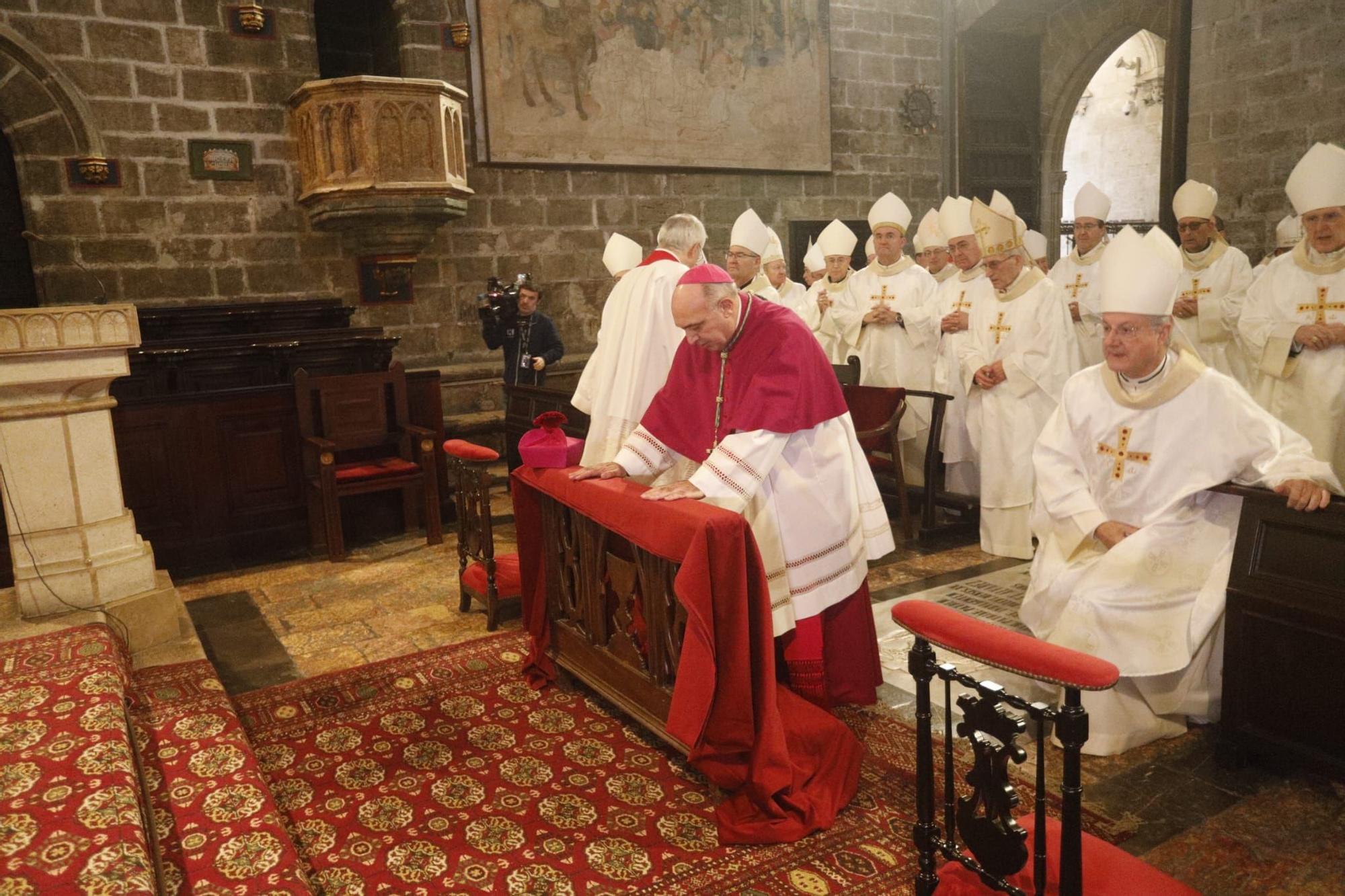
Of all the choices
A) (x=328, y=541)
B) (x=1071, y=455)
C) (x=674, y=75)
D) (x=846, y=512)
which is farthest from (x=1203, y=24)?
(x=328, y=541)

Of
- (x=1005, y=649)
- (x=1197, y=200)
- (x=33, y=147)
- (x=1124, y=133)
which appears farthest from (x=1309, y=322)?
(x=1124, y=133)

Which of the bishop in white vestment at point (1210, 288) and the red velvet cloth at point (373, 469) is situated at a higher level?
the bishop in white vestment at point (1210, 288)

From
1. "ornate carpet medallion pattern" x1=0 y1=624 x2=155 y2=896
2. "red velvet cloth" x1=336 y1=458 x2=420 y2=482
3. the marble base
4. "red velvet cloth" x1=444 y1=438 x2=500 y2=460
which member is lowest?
the marble base

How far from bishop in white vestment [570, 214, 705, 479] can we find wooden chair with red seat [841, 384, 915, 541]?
1.57 m

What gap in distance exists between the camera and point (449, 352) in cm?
866

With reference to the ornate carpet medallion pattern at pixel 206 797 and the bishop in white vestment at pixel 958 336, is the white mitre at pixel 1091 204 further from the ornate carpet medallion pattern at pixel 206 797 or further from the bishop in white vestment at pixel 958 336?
the ornate carpet medallion pattern at pixel 206 797

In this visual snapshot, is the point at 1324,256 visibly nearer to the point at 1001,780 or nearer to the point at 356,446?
the point at 1001,780

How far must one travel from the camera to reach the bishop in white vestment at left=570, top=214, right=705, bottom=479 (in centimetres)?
431

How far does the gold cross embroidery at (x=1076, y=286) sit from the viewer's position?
7.07 meters

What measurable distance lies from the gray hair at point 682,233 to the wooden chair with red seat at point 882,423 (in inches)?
62.0

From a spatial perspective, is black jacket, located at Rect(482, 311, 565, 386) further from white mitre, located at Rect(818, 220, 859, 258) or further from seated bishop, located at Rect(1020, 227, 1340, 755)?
seated bishop, located at Rect(1020, 227, 1340, 755)

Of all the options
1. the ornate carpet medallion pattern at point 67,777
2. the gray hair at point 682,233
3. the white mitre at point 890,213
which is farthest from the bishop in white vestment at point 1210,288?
the ornate carpet medallion pattern at point 67,777

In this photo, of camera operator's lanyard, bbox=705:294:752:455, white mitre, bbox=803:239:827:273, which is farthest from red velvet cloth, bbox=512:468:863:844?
white mitre, bbox=803:239:827:273

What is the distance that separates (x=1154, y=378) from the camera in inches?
130
